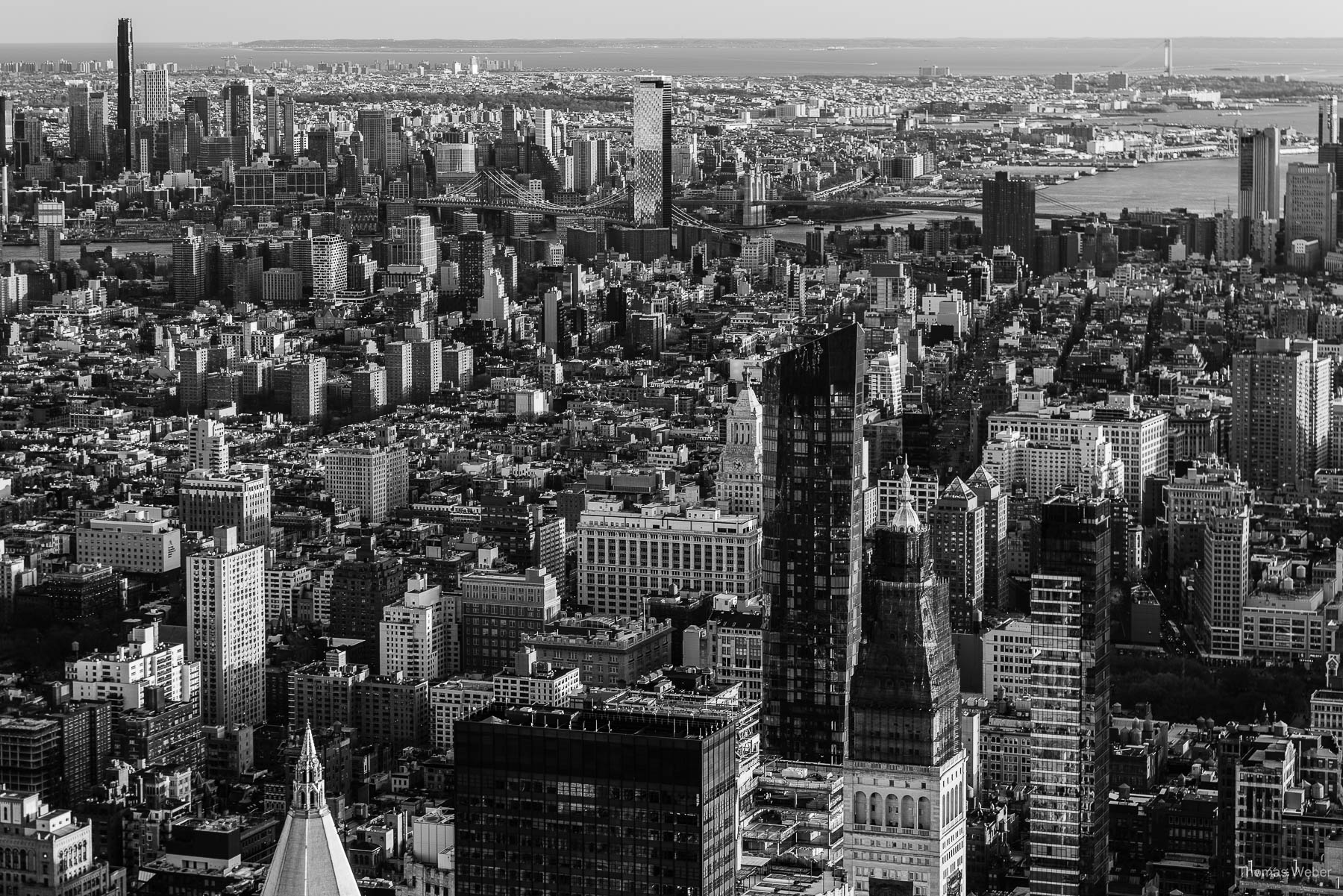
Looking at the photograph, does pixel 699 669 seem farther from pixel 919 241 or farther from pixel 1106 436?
pixel 919 241

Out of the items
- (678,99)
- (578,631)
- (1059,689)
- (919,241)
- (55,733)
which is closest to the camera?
(1059,689)

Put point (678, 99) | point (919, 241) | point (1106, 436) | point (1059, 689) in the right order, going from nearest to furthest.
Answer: point (1059, 689)
point (1106, 436)
point (919, 241)
point (678, 99)

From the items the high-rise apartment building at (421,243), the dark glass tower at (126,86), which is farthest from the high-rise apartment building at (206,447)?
the dark glass tower at (126,86)

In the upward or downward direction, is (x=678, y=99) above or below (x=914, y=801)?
above

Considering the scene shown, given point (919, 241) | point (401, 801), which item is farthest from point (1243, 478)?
→ point (919, 241)

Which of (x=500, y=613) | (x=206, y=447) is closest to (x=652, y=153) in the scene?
(x=206, y=447)

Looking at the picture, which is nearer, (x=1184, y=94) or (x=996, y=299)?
(x=996, y=299)
